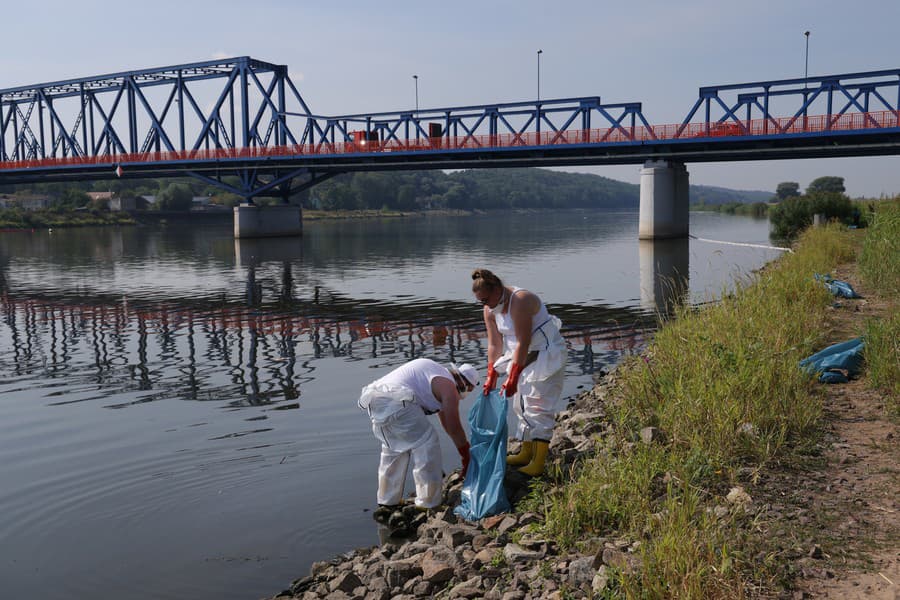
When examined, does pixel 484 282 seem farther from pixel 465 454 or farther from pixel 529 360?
pixel 465 454

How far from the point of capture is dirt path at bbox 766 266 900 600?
4.88 meters

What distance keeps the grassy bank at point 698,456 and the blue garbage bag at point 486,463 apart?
37cm

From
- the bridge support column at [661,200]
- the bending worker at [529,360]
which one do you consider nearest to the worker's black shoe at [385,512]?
the bending worker at [529,360]

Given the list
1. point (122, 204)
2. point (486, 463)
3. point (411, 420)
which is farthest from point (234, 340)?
point (122, 204)

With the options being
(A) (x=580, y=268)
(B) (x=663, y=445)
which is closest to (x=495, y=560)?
(B) (x=663, y=445)

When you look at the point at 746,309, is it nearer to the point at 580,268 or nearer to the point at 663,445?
the point at 663,445

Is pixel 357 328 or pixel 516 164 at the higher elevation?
pixel 516 164

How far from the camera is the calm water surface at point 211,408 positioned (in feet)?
23.7

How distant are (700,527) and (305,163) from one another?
232 ft

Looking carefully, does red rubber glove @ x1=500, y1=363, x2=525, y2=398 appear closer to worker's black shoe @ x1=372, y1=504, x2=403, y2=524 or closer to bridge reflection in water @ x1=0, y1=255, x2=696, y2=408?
worker's black shoe @ x1=372, y1=504, x2=403, y2=524

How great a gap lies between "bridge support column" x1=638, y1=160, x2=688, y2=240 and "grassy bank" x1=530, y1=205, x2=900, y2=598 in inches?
1905

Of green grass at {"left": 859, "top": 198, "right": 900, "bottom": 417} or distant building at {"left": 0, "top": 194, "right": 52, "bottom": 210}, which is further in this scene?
distant building at {"left": 0, "top": 194, "right": 52, "bottom": 210}

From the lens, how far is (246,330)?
20422 millimetres

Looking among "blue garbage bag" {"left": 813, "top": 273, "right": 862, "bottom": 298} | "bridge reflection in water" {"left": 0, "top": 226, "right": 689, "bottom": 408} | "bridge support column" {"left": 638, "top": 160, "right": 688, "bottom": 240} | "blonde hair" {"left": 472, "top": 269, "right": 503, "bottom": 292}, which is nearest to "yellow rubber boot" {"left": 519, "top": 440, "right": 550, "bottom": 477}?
"blonde hair" {"left": 472, "top": 269, "right": 503, "bottom": 292}
